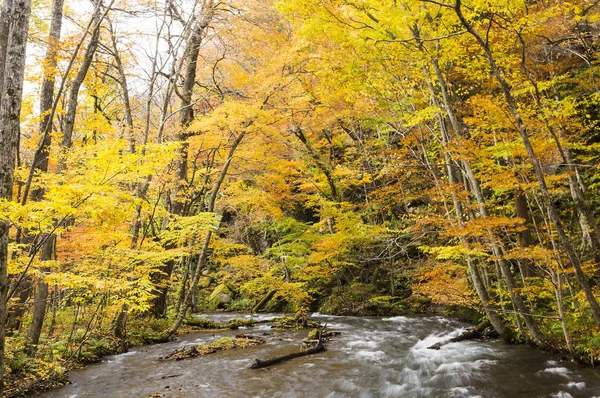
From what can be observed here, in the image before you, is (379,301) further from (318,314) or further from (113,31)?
(113,31)

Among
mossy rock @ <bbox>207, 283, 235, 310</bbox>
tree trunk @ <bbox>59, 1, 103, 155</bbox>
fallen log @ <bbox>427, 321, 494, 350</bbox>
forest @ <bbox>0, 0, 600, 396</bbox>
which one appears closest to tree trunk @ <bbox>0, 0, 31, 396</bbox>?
forest @ <bbox>0, 0, 600, 396</bbox>

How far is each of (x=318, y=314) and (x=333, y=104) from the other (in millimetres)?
9102

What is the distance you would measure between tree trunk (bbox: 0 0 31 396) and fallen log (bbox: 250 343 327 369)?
14.3 feet

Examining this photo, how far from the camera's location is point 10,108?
16.5 ft

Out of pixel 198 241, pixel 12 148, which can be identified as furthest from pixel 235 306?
pixel 12 148

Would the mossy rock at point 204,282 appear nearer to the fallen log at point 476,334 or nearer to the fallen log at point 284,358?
the fallen log at point 284,358

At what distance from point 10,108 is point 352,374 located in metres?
7.11

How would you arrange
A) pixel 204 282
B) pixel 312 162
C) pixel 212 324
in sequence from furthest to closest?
1. pixel 204 282
2. pixel 312 162
3. pixel 212 324

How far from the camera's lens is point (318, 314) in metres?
16.5

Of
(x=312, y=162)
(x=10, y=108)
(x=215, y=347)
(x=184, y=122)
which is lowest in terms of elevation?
(x=215, y=347)

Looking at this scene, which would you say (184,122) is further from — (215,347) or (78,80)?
(215,347)

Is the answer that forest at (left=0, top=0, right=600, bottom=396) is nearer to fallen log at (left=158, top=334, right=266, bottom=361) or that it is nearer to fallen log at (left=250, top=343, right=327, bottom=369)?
fallen log at (left=158, top=334, right=266, bottom=361)

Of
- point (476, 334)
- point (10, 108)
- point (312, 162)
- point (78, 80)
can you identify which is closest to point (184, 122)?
point (78, 80)

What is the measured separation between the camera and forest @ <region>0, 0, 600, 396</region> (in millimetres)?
6293
